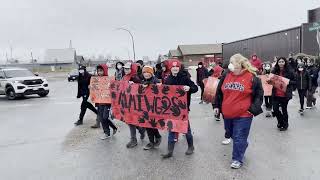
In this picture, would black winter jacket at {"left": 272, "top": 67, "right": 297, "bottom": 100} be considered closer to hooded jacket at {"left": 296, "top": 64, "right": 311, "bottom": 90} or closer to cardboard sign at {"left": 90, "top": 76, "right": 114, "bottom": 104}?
hooded jacket at {"left": 296, "top": 64, "right": 311, "bottom": 90}

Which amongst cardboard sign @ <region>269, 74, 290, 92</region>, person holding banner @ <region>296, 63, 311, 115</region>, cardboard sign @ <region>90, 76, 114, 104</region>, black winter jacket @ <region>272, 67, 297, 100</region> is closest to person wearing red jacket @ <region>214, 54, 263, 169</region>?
cardboard sign @ <region>269, 74, 290, 92</region>

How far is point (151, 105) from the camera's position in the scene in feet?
27.3

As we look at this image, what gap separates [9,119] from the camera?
46.9 feet

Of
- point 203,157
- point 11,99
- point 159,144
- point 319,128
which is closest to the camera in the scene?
point 203,157

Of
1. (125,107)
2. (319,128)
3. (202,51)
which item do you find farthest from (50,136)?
(202,51)

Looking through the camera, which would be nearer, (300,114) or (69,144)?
(69,144)

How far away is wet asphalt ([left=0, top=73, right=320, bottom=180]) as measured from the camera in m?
6.74

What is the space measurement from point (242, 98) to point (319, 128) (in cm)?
435

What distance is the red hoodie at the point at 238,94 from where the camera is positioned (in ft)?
22.1

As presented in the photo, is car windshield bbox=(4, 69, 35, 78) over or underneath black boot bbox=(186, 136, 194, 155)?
over

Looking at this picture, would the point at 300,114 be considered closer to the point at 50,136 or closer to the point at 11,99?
the point at 50,136

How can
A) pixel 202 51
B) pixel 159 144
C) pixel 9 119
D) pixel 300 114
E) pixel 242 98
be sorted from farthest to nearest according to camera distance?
pixel 202 51 < pixel 9 119 < pixel 300 114 < pixel 159 144 < pixel 242 98

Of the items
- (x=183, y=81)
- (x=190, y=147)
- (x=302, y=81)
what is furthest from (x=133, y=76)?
(x=302, y=81)

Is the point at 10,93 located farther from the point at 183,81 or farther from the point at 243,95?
the point at 243,95
